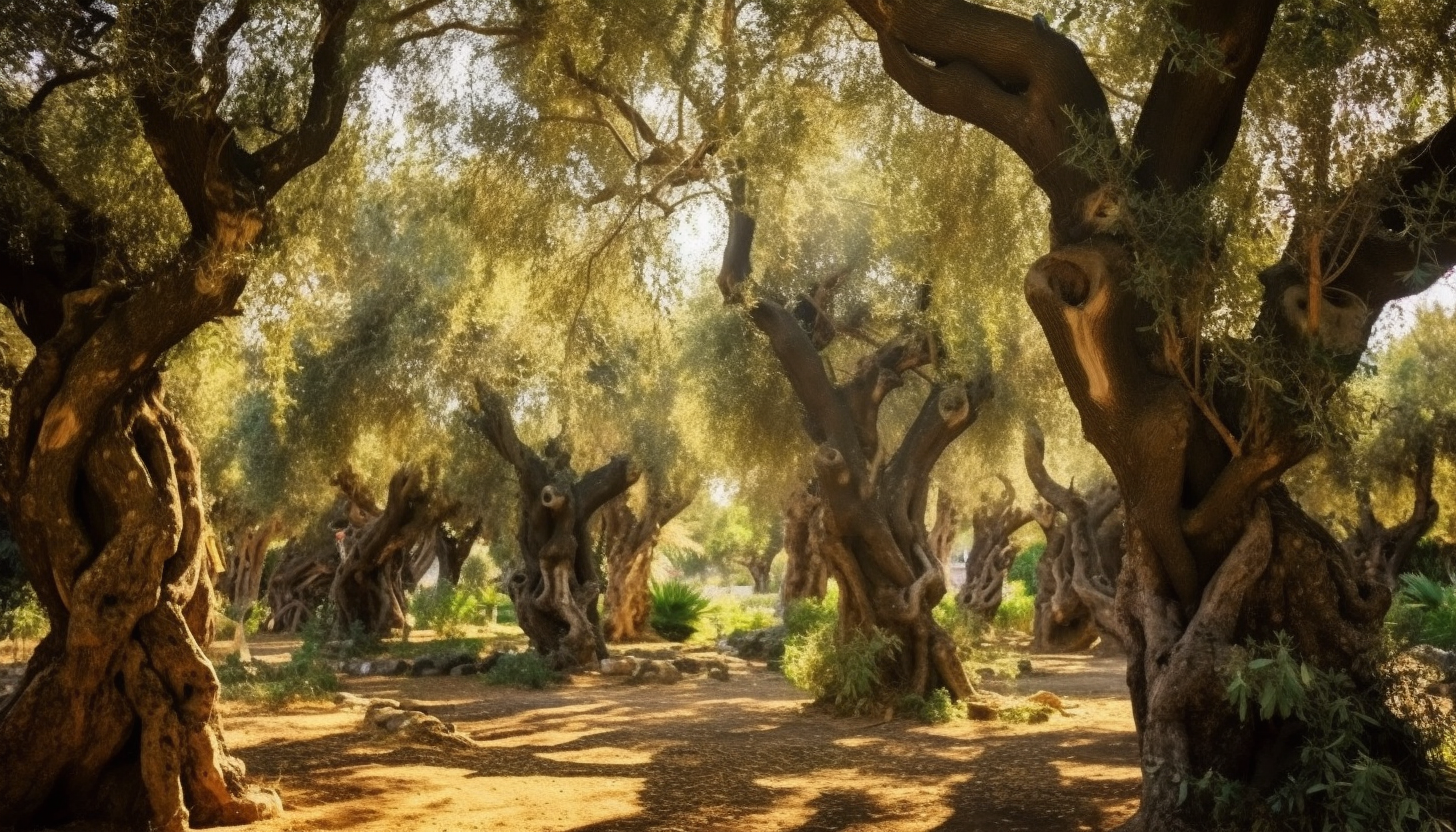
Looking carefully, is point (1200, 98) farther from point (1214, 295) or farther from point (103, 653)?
point (103, 653)

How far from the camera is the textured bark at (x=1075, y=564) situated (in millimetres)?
18406

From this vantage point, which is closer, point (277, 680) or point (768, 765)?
point (768, 765)

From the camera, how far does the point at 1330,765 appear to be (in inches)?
192

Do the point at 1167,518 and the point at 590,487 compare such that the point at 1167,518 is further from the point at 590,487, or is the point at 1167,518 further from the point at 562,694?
the point at 590,487

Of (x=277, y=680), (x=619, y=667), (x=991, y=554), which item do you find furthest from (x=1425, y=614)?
(x=277, y=680)

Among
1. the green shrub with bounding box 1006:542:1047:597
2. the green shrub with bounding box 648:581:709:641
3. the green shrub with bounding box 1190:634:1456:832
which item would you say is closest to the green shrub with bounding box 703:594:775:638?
the green shrub with bounding box 648:581:709:641

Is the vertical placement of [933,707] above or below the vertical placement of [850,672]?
below

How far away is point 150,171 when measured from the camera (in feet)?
23.8

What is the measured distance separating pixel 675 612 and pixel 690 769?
17.0m

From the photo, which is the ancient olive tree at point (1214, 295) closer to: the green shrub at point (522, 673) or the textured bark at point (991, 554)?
the green shrub at point (522, 673)

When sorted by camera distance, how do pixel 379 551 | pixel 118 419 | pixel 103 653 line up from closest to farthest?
pixel 103 653
pixel 118 419
pixel 379 551

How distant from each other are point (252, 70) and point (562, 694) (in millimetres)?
9371

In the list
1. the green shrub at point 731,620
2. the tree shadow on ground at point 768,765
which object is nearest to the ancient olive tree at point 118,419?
the tree shadow on ground at point 768,765

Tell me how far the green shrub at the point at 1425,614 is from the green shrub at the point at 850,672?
6116 mm
